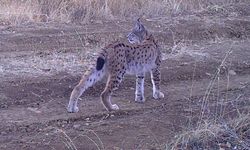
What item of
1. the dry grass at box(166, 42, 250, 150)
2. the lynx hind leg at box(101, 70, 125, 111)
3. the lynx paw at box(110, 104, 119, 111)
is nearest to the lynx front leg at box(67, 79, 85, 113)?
the lynx hind leg at box(101, 70, 125, 111)

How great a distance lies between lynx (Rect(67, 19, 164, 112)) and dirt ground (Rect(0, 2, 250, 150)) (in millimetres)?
181

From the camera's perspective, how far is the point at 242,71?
31.6 feet

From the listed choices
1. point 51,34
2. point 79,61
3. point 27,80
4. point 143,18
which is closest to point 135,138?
point 27,80

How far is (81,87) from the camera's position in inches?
294

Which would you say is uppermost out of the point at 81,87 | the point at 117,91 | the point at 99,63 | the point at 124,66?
the point at 99,63

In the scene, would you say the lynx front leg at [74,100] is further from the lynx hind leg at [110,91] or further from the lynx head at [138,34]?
the lynx head at [138,34]

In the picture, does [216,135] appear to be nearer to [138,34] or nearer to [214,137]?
[214,137]

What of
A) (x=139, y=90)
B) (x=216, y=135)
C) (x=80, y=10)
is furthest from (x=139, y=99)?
(x=80, y=10)

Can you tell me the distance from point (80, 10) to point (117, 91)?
12.2 feet

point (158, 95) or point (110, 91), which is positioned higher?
point (110, 91)

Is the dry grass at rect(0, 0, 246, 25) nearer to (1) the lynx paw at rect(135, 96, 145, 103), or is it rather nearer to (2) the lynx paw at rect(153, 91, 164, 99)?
(2) the lynx paw at rect(153, 91, 164, 99)

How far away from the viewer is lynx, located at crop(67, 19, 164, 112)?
295 inches

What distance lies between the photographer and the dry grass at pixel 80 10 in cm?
1132

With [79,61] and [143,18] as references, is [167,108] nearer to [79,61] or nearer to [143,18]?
[79,61]
